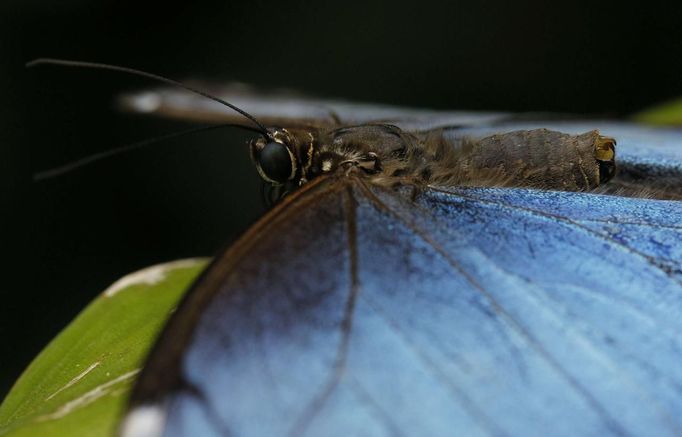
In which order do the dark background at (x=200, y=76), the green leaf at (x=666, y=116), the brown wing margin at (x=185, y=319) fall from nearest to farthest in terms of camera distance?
the brown wing margin at (x=185, y=319) → the green leaf at (x=666, y=116) → the dark background at (x=200, y=76)

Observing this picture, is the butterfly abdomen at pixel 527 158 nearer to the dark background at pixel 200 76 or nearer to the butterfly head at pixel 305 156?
the butterfly head at pixel 305 156

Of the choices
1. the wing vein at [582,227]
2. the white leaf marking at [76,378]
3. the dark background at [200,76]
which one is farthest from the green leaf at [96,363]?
the dark background at [200,76]

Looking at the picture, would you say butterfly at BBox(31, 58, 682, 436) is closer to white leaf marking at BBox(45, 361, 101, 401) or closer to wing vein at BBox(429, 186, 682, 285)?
wing vein at BBox(429, 186, 682, 285)

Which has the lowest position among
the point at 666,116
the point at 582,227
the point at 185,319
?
the point at 666,116

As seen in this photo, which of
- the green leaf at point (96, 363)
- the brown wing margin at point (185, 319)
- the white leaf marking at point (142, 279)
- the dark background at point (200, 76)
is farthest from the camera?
the dark background at point (200, 76)

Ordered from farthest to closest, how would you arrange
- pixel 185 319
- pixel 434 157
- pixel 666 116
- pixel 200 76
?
pixel 200 76 < pixel 666 116 < pixel 434 157 < pixel 185 319

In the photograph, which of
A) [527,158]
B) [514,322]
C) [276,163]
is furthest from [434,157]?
[514,322]

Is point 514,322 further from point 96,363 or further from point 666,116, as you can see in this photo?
point 666,116
